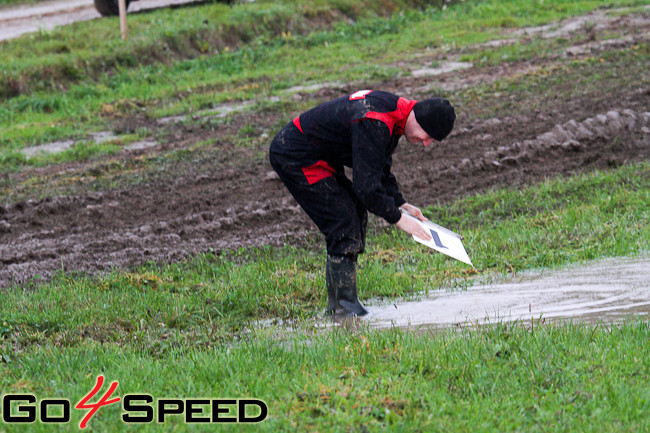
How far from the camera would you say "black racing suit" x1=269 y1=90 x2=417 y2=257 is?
4988 mm

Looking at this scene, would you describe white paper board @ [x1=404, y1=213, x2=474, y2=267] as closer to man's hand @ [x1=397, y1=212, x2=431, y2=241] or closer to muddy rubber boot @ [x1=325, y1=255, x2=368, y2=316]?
man's hand @ [x1=397, y1=212, x2=431, y2=241]

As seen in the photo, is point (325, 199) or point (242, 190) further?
point (242, 190)

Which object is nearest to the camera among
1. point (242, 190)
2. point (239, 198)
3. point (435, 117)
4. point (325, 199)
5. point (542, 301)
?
point (435, 117)

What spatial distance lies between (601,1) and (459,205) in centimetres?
1714

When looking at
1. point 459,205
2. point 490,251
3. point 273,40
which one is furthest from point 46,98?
point 490,251

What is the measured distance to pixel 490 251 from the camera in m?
7.05

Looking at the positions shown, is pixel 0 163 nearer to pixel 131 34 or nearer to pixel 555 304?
pixel 131 34

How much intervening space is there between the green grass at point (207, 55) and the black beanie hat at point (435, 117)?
9.45m

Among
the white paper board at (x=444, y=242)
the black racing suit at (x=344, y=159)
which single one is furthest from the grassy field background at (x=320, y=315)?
the black racing suit at (x=344, y=159)

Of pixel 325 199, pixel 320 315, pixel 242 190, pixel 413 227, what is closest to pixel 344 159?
pixel 325 199

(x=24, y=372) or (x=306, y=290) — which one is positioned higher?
(x=24, y=372)

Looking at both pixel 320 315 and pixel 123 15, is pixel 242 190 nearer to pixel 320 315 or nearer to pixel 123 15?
pixel 320 315

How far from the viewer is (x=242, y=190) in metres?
9.85

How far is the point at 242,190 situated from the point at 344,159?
453cm
